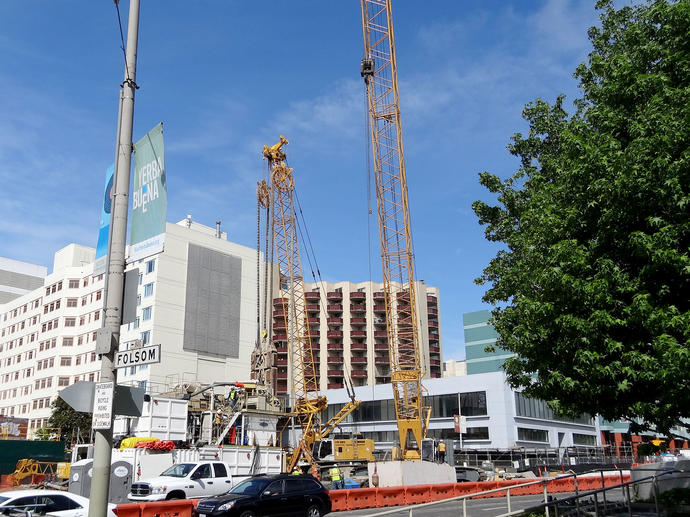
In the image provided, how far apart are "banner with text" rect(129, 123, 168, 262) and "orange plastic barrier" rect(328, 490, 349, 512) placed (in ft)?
55.7

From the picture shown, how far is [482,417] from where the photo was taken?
66.8 meters

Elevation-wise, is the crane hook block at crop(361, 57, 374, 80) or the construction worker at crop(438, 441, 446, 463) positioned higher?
the crane hook block at crop(361, 57, 374, 80)

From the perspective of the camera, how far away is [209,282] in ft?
274

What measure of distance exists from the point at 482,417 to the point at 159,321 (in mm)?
39708

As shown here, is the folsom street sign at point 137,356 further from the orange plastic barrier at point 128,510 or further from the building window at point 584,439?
the building window at point 584,439

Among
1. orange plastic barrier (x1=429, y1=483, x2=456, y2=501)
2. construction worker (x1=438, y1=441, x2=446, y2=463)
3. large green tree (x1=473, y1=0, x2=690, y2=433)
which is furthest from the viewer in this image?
construction worker (x1=438, y1=441, x2=446, y2=463)

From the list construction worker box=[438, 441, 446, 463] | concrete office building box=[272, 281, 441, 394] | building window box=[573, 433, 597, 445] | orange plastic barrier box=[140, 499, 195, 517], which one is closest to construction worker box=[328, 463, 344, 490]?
construction worker box=[438, 441, 446, 463]

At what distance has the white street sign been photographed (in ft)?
27.0

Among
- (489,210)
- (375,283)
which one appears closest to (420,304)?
(375,283)

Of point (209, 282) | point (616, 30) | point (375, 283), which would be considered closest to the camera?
point (616, 30)

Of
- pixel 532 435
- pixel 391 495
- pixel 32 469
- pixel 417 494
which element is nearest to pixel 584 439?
pixel 532 435

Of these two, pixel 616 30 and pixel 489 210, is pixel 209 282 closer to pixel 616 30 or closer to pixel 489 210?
pixel 489 210

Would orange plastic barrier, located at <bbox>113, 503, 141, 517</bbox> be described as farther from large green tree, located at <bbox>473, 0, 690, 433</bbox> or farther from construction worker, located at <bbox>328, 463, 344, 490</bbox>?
construction worker, located at <bbox>328, 463, 344, 490</bbox>

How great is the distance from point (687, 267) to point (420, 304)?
10515 cm
